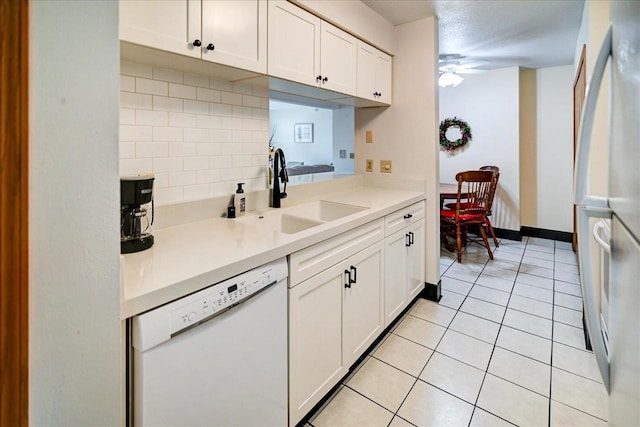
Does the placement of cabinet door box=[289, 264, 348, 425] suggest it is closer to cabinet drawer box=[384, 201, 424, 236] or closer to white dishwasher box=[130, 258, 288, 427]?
white dishwasher box=[130, 258, 288, 427]

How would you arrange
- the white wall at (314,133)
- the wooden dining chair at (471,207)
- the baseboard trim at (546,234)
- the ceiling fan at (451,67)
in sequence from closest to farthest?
the wooden dining chair at (471,207)
the ceiling fan at (451,67)
the baseboard trim at (546,234)
the white wall at (314,133)

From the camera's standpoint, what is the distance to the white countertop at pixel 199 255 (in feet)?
2.90

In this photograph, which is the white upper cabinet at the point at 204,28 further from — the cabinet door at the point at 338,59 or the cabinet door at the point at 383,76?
the cabinet door at the point at 383,76

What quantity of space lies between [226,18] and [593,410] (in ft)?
7.92

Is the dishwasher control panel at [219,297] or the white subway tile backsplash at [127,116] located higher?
the white subway tile backsplash at [127,116]

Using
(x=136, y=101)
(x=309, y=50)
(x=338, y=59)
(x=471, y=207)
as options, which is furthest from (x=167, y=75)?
(x=471, y=207)

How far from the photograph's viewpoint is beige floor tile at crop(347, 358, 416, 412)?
168cm

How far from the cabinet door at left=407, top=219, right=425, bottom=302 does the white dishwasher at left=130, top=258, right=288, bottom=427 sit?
141 cm

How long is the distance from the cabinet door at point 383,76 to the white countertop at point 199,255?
126cm

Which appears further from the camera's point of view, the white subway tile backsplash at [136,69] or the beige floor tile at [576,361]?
the beige floor tile at [576,361]

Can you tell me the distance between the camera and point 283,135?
7242mm

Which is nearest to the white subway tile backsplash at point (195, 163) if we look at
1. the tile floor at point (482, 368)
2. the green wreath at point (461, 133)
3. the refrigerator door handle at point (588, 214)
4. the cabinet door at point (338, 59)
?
the cabinet door at point (338, 59)

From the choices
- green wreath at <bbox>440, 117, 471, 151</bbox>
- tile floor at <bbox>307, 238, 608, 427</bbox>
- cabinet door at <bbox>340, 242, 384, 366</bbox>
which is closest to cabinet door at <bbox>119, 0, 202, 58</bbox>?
cabinet door at <bbox>340, 242, 384, 366</bbox>

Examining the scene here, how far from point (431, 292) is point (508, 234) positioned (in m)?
2.51
